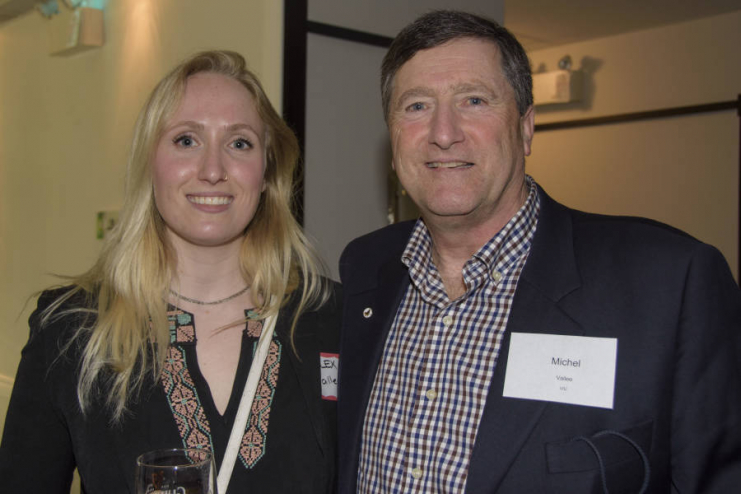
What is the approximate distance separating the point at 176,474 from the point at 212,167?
3.09 feet

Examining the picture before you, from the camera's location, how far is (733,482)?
135 cm

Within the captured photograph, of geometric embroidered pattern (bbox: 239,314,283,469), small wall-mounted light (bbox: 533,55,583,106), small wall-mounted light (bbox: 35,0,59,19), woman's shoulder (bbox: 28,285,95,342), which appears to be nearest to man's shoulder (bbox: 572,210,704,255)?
geometric embroidered pattern (bbox: 239,314,283,469)

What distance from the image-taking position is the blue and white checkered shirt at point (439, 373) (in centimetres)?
155

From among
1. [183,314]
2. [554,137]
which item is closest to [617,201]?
[554,137]

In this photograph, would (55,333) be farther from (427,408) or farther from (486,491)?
(486,491)

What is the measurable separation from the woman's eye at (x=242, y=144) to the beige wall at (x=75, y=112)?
4.07 feet

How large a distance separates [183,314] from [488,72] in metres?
1.01

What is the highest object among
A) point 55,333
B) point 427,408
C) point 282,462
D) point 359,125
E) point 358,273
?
point 359,125

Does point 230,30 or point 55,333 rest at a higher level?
point 230,30

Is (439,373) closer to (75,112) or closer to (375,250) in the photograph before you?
(375,250)

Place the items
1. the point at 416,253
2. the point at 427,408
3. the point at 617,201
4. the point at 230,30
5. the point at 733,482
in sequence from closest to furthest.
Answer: the point at 733,482 → the point at 427,408 → the point at 416,253 → the point at 230,30 → the point at 617,201

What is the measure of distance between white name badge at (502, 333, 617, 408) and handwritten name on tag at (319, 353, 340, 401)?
1.83 feet

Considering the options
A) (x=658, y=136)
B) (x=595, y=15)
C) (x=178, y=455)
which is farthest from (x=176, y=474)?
(x=658, y=136)

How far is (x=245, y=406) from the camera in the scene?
176 centimetres
